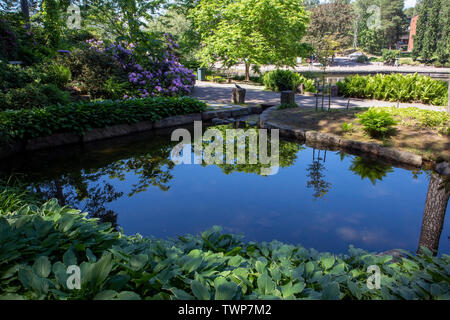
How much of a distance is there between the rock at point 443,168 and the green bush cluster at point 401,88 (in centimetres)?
601

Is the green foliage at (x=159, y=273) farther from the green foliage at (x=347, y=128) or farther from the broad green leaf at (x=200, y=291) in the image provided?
the green foliage at (x=347, y=128)

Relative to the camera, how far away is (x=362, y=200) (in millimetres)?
4477

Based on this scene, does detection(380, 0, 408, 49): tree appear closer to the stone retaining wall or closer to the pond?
the stone retaining wall

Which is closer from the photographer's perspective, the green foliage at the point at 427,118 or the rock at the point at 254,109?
the green foliage at the point at 427,118

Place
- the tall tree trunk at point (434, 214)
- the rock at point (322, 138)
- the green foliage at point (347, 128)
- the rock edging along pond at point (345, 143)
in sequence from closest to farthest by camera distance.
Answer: the tall tree trunk at point (434, 214), the rock edging along pond at point (345, 143), the rock at point (322, 138), the green foliage at point (347, 128)

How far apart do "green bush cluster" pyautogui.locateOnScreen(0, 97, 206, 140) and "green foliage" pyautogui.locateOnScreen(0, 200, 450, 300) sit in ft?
17.3

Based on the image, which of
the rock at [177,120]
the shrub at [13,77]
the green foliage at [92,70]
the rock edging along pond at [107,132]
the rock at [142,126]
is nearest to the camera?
the rock edging along pond at [107,132]

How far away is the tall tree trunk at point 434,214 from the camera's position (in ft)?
11.4

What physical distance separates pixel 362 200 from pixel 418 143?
9.29 feet

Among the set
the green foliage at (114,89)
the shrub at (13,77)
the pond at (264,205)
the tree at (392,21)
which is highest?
the tree at (392,21)

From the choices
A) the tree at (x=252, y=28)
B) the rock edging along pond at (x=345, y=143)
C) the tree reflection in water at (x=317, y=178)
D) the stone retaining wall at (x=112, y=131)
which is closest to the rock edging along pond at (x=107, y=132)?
the stone retaining wall at (x=112, y=131)

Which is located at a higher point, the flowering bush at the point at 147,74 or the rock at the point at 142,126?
the flowering bush at the point at 147,74
